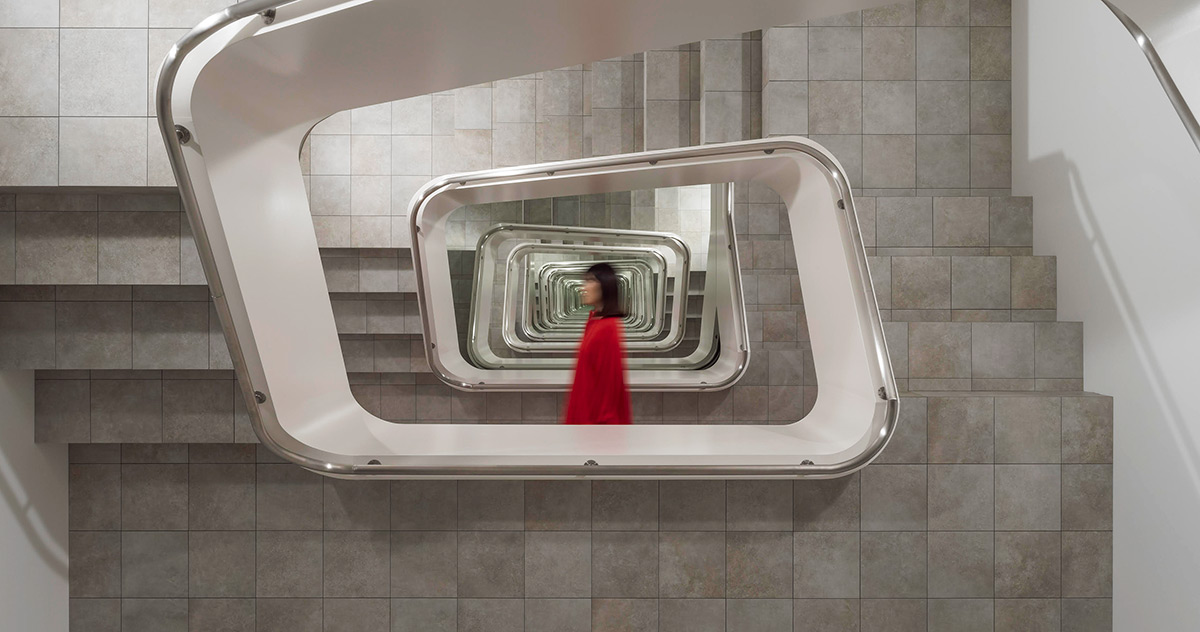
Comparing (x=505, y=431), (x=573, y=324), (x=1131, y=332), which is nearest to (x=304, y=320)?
(x=505, y=431)

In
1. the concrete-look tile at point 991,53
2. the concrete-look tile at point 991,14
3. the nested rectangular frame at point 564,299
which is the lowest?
the nested rectangular frame at point 564,299

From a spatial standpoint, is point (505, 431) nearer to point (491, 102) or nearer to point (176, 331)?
point (176, 331)

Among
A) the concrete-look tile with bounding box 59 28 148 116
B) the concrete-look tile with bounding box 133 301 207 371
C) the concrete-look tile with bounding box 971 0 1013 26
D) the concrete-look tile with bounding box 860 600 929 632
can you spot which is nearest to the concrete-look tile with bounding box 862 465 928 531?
the concrete-look tile with bounding box 860 600 929 632

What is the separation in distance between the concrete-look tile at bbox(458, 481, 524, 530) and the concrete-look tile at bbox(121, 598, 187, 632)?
966 mm

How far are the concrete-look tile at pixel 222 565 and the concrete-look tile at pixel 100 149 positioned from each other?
43.4 inches

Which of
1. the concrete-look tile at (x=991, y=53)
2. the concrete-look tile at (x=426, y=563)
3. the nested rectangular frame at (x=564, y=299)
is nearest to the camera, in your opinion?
the concrete-look tile at (x=426, y=563)

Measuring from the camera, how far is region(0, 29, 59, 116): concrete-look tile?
5.75 ft

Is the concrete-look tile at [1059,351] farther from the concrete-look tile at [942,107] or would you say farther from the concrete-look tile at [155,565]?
the concrete-look tile at [155,565]

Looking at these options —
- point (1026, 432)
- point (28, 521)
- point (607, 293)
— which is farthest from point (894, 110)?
point (28, 521)

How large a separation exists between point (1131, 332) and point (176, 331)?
299 centimetres

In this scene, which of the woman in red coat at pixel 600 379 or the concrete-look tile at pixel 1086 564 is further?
the woman in red coat at pixel 600 379

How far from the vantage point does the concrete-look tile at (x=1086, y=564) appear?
6.35 feet

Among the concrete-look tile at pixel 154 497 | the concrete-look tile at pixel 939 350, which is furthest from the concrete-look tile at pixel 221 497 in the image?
the concrete-look tile at pixel 939 350

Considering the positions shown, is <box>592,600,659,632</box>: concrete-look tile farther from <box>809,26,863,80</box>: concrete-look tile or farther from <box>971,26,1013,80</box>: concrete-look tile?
<box>971,26,1013,80</box>: concrete-look tile
